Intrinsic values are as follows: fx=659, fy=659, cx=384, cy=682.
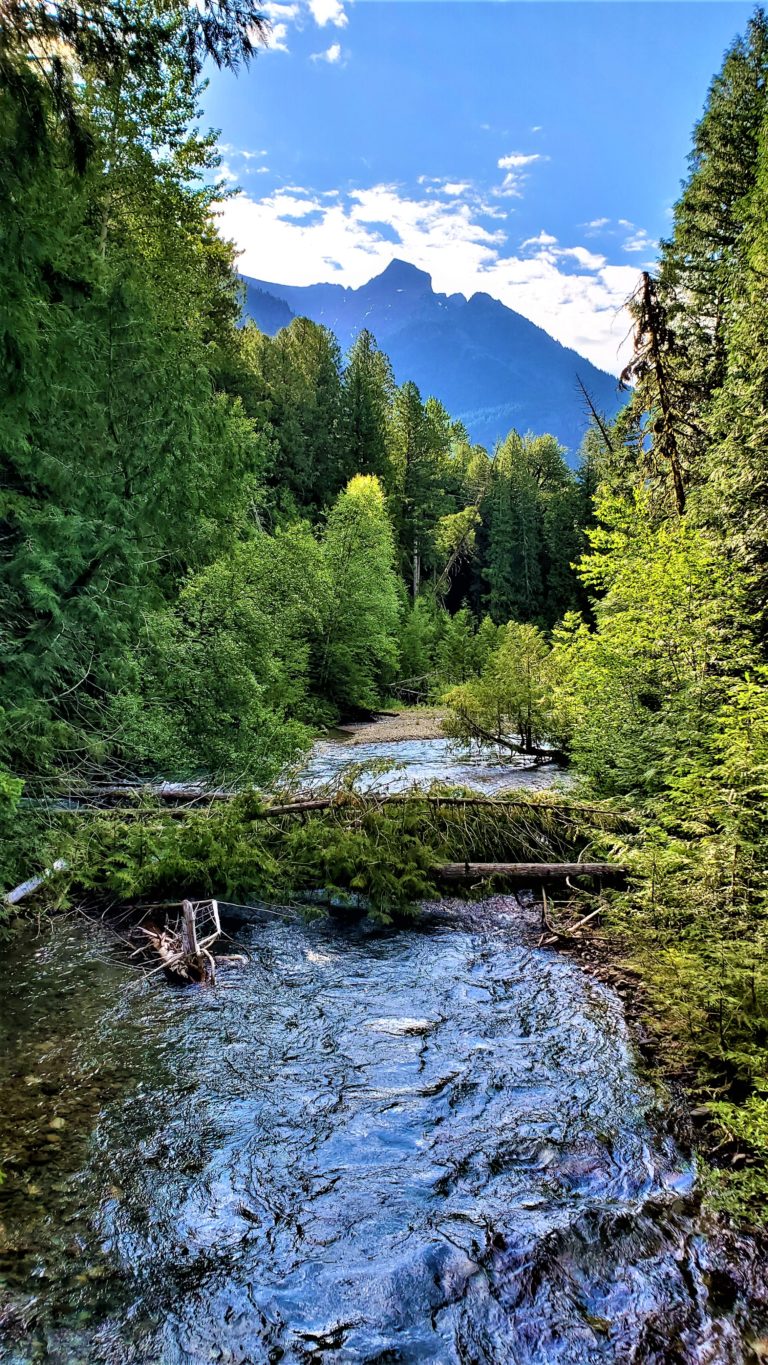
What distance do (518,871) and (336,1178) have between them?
5.13 metres

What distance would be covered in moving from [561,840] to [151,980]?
5791 mm

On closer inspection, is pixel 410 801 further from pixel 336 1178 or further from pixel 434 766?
pixel 434 766

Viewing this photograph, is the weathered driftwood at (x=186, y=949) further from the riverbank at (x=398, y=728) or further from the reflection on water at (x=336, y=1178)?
the riverbank at (x=398, y=728)

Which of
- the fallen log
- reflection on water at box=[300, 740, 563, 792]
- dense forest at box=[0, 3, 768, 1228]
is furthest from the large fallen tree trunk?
the fallen log

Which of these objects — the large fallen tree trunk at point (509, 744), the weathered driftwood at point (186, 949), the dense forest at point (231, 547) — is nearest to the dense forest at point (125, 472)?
the dense forest at point (231, 547)

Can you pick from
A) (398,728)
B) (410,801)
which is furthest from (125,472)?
(398,728)

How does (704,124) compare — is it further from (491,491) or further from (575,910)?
(491,491)

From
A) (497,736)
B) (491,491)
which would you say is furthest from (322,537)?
(491,491)

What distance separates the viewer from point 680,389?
16531 millimetres

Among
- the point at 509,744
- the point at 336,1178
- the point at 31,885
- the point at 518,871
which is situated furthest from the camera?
the point at 509,744

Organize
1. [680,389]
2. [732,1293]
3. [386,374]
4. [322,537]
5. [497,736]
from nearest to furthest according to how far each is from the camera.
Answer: [732,1293] → [680,389] → [497,736] → [322,537] → [386,374]

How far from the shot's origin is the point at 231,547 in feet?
31.8

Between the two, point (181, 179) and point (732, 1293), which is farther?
point (181, 179)

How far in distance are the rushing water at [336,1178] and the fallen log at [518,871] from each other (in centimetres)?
218
